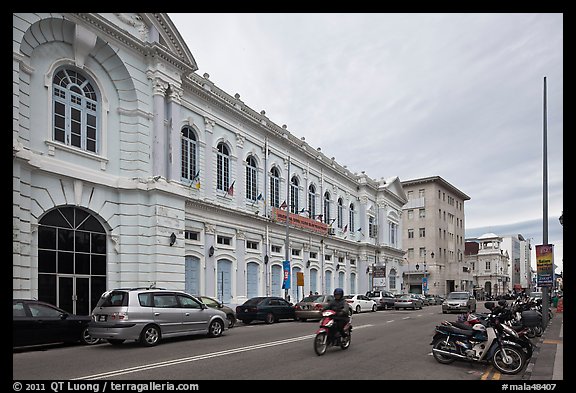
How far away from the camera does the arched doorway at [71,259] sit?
19531 mm

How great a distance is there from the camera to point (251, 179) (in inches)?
1328

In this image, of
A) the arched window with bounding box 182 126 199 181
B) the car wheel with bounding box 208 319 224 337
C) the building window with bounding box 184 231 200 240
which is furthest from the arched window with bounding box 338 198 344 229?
the car wheel with bounding box 208 319 224 337

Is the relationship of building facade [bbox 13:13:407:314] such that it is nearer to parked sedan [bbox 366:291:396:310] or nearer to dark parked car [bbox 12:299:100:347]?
dark parked car [bbox 12:299:100:347]

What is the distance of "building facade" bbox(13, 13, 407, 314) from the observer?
19344 millimetres

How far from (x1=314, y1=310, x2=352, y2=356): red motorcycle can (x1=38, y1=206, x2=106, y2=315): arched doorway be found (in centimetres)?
1188

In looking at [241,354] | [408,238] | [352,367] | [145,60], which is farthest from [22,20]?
[408,238]

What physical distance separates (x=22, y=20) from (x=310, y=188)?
26407 mm

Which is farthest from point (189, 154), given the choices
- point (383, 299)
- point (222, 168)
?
point (383, 299)

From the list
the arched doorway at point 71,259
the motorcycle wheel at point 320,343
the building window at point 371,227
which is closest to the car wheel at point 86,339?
the arched doorway at point 71,259

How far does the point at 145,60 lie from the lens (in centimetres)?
2427

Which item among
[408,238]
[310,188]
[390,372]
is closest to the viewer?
[390,372]

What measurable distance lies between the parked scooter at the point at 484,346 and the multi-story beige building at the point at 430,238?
64197 millimetres

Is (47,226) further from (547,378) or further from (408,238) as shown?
(408,238)

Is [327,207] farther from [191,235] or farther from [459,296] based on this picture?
[191,235]
